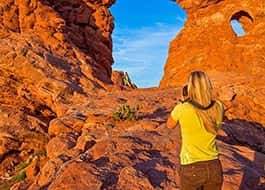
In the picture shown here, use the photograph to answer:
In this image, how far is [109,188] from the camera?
8.13m

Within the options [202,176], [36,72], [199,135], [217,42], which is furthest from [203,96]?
[217,42]

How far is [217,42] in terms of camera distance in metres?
26.4

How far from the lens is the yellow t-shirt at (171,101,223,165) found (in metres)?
5.48

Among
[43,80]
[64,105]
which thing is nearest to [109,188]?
[64,105]

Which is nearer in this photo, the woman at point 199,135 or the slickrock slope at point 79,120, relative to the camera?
the woman at point 199,135

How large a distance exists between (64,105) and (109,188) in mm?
9175

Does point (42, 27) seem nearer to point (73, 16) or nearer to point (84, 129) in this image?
Result: point (73, 16)

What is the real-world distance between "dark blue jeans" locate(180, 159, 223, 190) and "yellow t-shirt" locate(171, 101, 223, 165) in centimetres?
6

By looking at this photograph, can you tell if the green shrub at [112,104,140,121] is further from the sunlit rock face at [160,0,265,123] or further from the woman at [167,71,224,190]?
the sunlit rock face at [160,0,265,123]

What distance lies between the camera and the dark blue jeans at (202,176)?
5.52 m

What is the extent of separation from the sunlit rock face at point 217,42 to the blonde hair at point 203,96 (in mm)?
17188

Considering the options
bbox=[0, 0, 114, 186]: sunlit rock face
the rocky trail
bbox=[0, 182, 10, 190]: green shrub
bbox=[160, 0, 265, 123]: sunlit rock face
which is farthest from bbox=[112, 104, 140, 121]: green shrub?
bbox=[160, 0, 265, 123]: sunlit rock face

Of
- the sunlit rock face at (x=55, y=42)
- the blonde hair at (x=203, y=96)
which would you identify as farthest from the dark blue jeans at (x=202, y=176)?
the sunlit rock face at (x=55, y=42)

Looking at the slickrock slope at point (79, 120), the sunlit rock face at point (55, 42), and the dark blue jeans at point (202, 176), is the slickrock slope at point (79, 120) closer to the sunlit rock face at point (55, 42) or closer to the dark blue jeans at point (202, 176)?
the sunlit rock face at point (55, 42)
